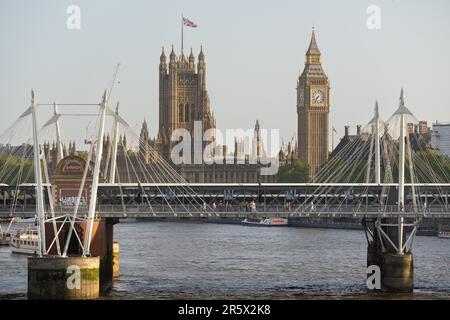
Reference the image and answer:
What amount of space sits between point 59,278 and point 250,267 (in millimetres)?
22526

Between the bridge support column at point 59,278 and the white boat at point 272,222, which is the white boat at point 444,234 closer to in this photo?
the white boat at point 272,222

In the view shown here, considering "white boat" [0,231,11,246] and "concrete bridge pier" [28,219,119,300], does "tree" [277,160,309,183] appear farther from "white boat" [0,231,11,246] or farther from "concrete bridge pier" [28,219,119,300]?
"concrete bridge pier" [28,219,119,300]

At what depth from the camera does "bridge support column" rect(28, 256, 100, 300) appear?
5556cm

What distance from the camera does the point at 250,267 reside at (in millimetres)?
76688

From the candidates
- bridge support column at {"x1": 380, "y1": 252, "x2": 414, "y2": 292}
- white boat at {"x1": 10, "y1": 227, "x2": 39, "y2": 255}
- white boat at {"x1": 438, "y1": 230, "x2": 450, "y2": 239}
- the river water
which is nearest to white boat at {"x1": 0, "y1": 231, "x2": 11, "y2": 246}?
the river water

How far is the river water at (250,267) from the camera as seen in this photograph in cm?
6059

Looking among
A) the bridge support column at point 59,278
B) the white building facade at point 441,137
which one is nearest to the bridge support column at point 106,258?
the bridge support column at point 59,278

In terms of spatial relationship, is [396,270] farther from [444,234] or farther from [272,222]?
[272,222]

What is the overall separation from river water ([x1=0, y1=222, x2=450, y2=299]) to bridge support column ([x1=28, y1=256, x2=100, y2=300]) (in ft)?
7.29

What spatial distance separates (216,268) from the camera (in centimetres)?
7575

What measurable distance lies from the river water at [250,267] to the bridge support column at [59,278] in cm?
222

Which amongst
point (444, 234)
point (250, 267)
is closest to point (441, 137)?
point (444, 234)

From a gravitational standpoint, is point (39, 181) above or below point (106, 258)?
above
